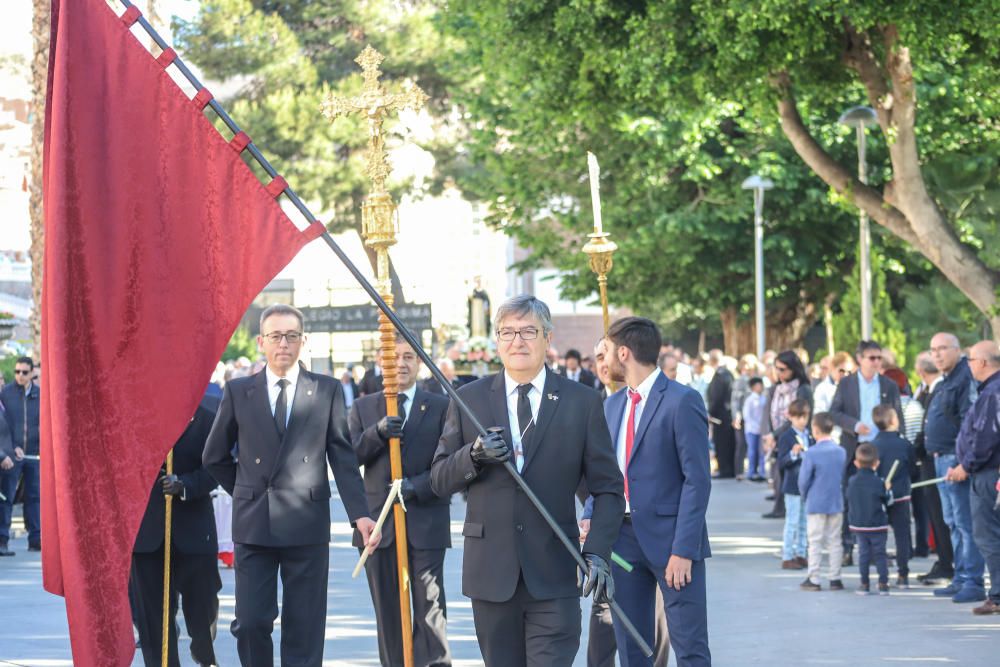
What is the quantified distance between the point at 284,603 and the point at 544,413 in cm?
248

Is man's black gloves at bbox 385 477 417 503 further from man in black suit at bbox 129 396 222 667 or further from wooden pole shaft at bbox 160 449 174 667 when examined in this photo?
wooden pole shaft at bbox 160 449 174 667

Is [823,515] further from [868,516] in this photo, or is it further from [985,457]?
[985,457]

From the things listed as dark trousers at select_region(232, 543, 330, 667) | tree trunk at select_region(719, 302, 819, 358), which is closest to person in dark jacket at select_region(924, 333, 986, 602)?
dark trousers at select_region(232, 543, 330, 667)

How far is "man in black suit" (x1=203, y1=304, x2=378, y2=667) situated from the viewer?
27.7 feet

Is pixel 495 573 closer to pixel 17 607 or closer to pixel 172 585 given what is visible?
pixel 172 585

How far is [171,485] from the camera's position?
29.5 ft

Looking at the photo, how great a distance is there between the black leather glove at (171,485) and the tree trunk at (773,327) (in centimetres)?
3015

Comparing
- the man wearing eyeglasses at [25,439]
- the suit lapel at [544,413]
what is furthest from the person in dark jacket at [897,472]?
the man wearing eyeglasses at [25,439]

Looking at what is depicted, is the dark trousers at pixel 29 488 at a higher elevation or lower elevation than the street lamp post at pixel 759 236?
lower

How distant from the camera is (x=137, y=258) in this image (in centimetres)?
660

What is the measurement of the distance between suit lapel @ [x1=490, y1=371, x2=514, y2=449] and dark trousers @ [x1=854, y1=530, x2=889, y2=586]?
7397mm

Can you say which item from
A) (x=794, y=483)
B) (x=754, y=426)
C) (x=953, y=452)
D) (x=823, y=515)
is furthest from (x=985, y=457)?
(x=754, y=426)

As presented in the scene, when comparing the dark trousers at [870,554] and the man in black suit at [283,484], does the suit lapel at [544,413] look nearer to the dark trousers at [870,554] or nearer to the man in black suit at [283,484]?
the man in black suit at [283,484]

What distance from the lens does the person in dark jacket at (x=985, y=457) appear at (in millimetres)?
12086
